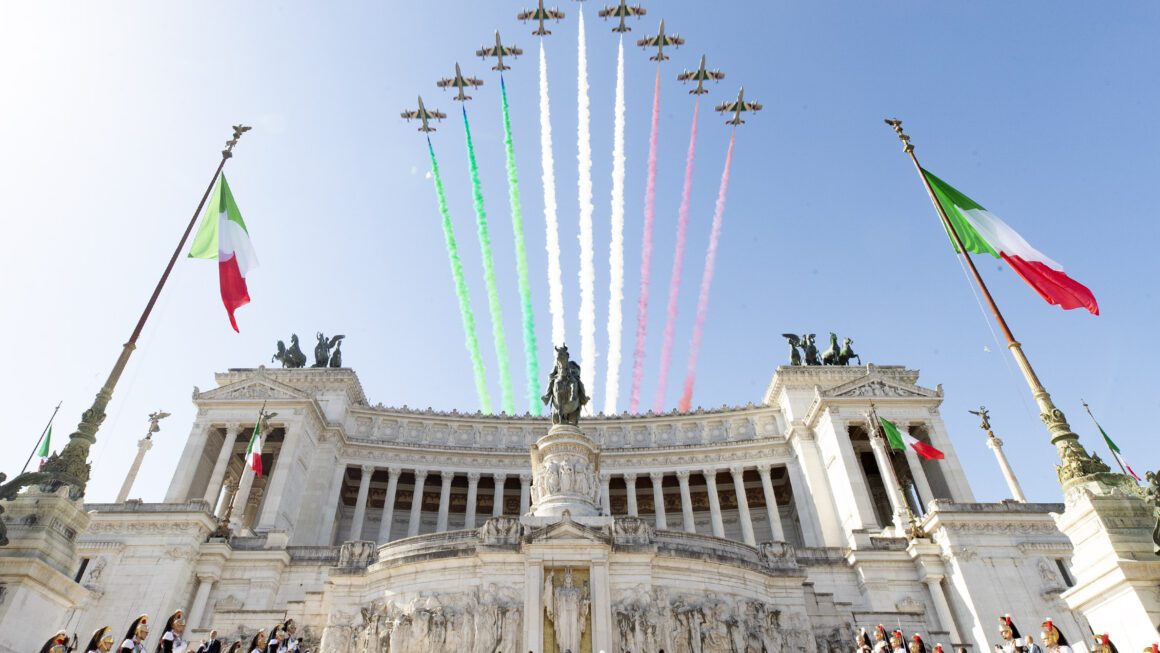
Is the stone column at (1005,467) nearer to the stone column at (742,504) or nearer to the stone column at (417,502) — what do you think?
the stone column at (742,504)

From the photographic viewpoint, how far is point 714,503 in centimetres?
6019

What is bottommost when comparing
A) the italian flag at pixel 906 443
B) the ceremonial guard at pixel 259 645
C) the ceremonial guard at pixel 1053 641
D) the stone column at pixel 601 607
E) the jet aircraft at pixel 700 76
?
the ceremonial guard at pixel 1053 641

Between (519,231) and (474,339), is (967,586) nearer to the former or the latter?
(519,231)

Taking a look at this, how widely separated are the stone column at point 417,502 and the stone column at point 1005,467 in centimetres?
4536

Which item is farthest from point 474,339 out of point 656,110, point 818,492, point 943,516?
point 943,516

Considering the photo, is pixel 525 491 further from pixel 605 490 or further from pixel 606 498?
pixel 606 498

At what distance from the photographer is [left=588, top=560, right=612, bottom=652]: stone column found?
23.3 m

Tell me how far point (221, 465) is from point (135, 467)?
5.76 m

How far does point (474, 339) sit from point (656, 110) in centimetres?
3046

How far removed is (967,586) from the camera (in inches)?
1473

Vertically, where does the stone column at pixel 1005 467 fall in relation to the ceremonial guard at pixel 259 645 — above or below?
above

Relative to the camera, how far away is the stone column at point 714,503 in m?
58.4

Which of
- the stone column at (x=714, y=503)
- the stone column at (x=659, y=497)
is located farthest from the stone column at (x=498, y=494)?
the stone column at (x=714, y=503)

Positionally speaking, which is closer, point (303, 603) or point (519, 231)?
point (303, 603)
